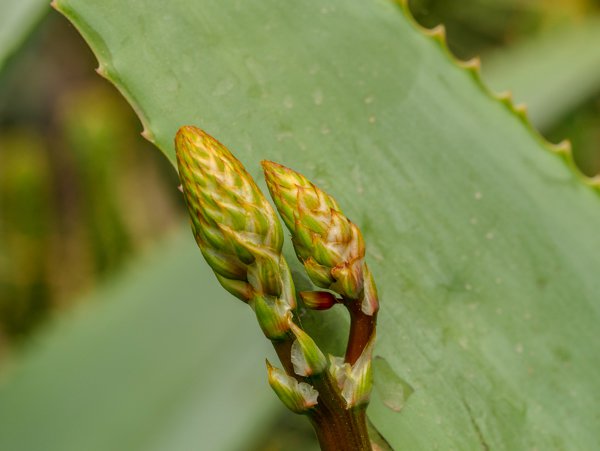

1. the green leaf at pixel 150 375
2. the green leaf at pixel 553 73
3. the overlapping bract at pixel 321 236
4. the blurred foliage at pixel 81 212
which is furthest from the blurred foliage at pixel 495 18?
the overlapping bract at pixel 321 236

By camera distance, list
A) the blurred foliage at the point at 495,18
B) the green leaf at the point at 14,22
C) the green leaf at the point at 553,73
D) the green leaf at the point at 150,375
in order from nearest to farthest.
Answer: the green leaf at the point at 14,22, the green leaf at the point at 150,375, the green leaf at the point at 553,73, the blurred foliage at the point at 495,18

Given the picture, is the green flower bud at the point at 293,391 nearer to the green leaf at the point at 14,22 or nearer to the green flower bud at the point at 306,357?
the green flower bud at the point at 306,357

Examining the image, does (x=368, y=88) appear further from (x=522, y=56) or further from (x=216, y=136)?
(x=522, y=56)

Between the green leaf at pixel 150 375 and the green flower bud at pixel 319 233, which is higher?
the green flower bud at pixel 319 233

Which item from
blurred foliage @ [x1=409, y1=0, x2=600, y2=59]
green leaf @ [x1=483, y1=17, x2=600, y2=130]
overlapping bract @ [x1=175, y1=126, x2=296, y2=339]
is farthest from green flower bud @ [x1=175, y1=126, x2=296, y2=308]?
blurred foliage @ [x1=409, y1=0, x2=600, y2=59]

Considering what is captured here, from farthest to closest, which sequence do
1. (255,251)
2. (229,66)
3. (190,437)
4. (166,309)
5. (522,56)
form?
(522,56)
(166,309)
(190,437)
(229,66)
(255,251)

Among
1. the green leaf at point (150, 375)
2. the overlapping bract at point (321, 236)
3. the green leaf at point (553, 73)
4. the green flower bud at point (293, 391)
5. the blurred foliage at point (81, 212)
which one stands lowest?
the blurred foliage at point (81, 212)

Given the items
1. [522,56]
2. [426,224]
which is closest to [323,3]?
[426,224]
